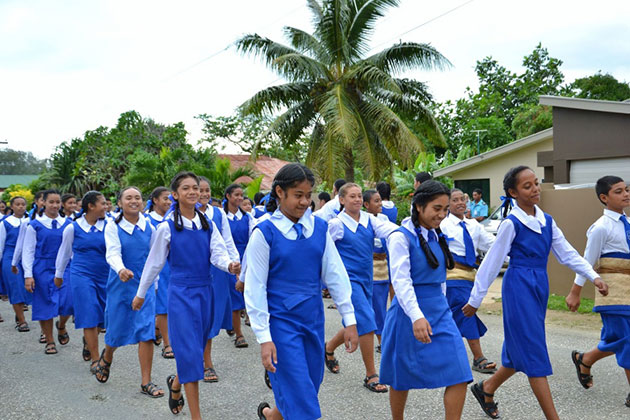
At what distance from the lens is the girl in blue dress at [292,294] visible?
3.67 meters

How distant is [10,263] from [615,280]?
906 centimetres

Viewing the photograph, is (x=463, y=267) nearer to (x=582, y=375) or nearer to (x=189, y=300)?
(x=582, y=375)

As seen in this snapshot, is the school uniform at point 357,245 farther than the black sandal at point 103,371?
No

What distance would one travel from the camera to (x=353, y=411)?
5.24m

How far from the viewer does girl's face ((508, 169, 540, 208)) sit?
4711 mm

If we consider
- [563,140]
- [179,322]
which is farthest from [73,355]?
[563,140]

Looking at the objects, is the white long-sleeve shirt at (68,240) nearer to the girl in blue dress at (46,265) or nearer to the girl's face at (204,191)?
Result: the girl in blue dress at (46,265)

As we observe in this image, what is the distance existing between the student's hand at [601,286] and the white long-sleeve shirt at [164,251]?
9.90ft

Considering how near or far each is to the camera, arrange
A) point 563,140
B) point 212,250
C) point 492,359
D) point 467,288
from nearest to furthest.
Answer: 1. point 212,250
2. point 467,288
3. point 492,359
4. point 563,140

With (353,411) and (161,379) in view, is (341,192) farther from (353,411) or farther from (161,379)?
(161,379)

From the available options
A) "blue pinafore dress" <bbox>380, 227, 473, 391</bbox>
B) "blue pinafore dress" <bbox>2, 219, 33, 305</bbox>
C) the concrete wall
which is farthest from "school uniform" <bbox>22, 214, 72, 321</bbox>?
the concrete wall

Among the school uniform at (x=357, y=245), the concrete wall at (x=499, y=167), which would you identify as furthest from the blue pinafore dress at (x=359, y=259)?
the concrete wall at (x=499, y=167)

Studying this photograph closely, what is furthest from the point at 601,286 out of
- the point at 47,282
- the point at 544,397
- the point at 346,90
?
the point at 346,90

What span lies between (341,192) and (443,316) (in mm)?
2476
